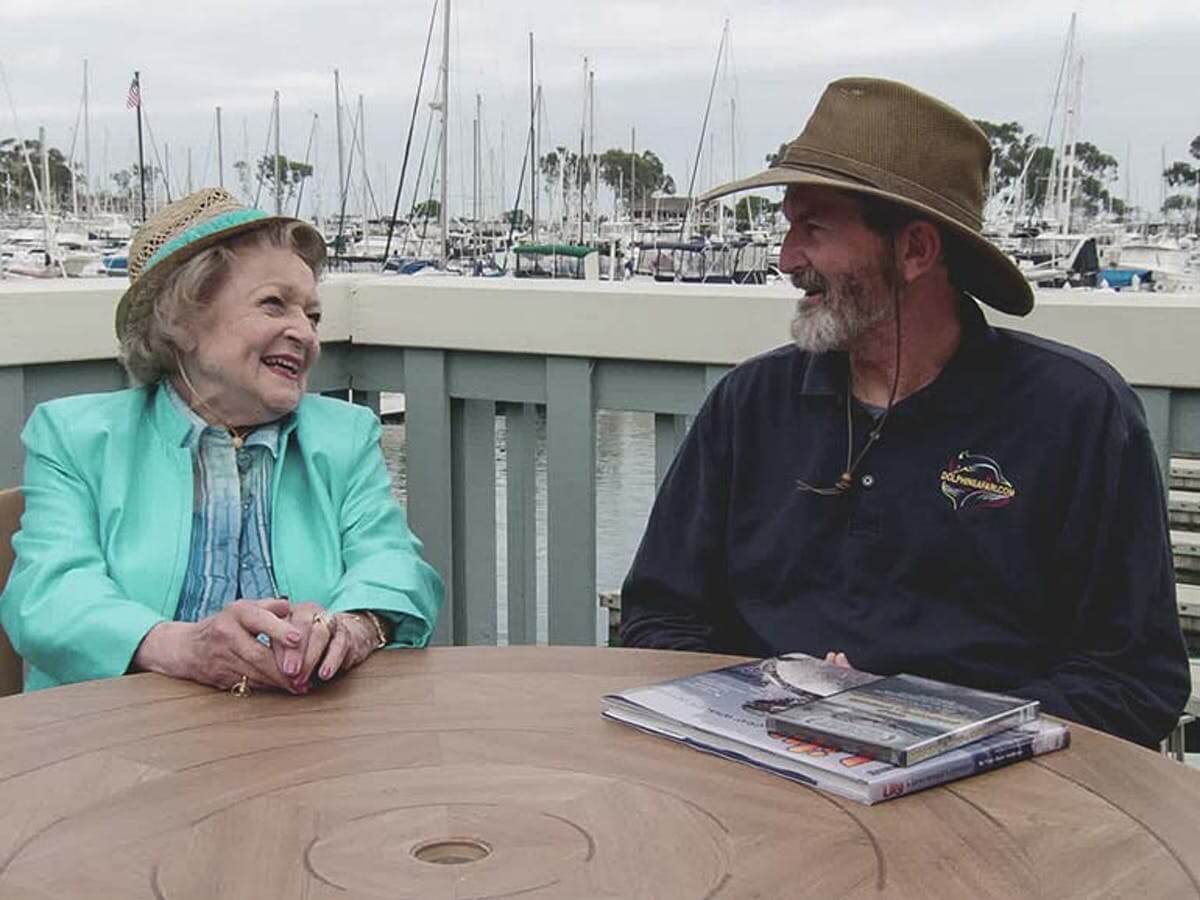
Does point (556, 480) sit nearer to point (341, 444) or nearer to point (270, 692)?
point (341, 444)

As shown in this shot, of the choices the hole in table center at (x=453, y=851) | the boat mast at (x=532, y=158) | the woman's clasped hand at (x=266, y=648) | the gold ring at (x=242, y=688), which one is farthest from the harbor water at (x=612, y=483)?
the boat mast at (x=532, y=158)

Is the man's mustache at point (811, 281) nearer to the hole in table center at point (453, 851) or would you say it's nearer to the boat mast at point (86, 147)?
the hole in table center at point (453, 851)

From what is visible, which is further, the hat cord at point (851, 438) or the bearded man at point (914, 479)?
the hat cord at point (851, 438)

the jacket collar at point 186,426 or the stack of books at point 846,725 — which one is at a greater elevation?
the jacket collar at point 186,426

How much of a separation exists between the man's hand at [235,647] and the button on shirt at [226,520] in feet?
1.34

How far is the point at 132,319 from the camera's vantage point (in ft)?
A: 8.14

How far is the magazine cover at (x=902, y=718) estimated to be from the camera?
137 cm

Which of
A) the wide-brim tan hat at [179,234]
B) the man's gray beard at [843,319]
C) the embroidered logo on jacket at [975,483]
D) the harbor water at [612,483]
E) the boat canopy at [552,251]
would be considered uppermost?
the boat canopy at [552,251]

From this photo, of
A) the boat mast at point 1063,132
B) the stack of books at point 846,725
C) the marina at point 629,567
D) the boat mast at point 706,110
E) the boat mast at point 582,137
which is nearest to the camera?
the marina at point 629,567

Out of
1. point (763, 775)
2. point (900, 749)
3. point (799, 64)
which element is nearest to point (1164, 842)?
point (900, 749)

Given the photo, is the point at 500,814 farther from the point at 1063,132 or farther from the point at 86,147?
the point at 86,147

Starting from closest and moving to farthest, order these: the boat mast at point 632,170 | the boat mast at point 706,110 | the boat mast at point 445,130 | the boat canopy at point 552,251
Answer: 1. the boat mast at point 445,130
2. the boat canopy at point 552,251
3. the boat mast at point 706,110
4. the boat mast at point 632,170

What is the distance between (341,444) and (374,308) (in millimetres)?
872

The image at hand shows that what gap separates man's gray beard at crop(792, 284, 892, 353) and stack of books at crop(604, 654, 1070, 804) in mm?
629
